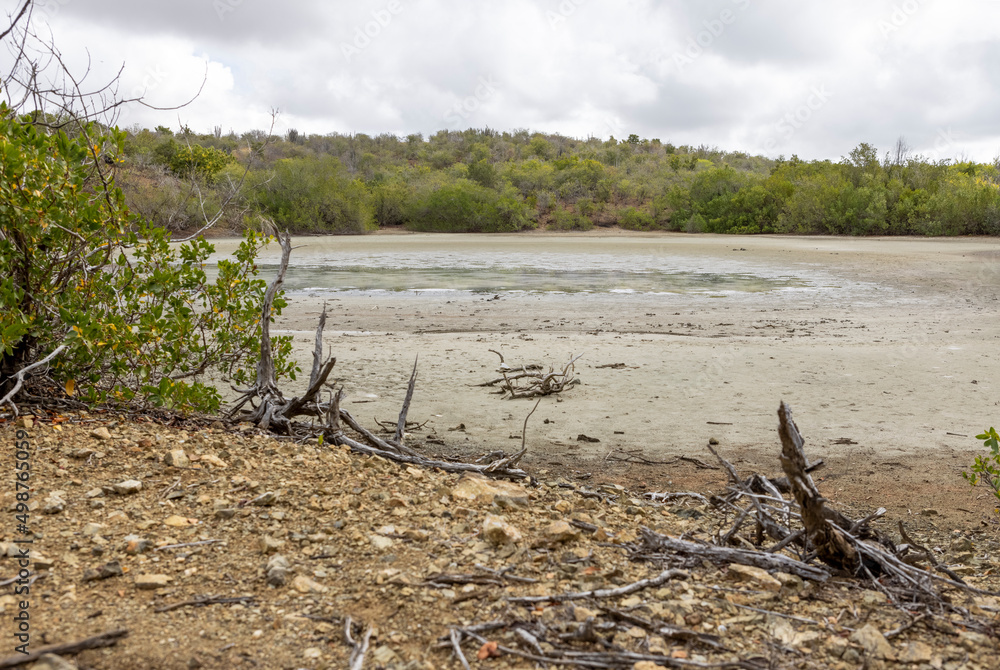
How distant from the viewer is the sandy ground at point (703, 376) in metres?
5.93

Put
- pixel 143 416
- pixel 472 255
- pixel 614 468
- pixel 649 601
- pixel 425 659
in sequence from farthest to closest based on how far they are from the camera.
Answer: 1. pixel 472 255
2. pixel 614 468
3. pixel 143 416
4. pixel 649 601
5. pixel 425 659

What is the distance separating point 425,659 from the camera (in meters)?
2.30

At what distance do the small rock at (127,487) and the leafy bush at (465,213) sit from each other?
4970 centimetres

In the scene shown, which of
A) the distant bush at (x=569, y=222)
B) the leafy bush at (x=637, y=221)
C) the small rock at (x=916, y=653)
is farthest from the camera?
the distant bush at (x=569, y=222)

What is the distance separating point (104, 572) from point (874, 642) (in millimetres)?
2703

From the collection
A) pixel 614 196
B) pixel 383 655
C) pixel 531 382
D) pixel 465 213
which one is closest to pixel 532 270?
pixel 531 382

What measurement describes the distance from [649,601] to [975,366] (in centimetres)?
852

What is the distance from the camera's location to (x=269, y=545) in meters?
2.97

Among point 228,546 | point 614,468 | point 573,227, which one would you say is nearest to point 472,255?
point 573,227

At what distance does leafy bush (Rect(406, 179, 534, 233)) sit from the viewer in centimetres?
5262

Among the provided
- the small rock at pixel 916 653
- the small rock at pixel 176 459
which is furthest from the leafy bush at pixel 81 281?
the small rock at pixel 916 653

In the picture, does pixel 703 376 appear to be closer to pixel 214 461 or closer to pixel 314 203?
pixel 214 461

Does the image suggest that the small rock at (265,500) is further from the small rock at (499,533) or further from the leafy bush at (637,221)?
the leafy bush at (637,221)

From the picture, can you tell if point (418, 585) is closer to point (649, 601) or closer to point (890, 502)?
point (649, 601)
